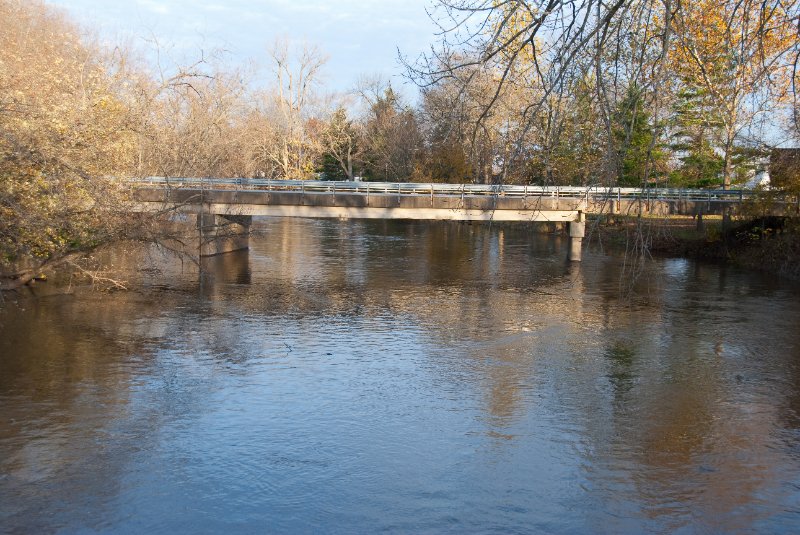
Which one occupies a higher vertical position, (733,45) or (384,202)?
(733,45)

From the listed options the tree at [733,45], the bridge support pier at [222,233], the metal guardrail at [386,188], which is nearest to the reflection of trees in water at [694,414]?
the tree at [733,45]

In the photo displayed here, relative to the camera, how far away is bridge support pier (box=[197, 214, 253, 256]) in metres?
34.8

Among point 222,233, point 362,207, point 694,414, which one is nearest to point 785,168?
point 362,207

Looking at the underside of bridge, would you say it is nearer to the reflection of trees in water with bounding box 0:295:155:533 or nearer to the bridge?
the bridge

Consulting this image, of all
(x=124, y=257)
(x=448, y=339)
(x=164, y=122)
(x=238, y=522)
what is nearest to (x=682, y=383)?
(x=448, y=339)

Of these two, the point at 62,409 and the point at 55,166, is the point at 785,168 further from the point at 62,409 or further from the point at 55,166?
the point at 62,409

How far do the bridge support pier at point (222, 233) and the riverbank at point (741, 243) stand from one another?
56.6 feet

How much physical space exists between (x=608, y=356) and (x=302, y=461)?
937cm

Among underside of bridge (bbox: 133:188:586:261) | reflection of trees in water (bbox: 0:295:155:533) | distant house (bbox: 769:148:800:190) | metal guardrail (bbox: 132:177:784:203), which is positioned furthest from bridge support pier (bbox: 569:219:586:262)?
reflection of trees in water (bbox: 0:295:155:533)

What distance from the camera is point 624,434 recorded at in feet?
42.9

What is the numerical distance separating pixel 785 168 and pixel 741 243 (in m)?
5.62

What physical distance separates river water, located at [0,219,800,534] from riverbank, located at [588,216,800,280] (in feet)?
18.8

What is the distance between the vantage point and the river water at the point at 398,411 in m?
10.3

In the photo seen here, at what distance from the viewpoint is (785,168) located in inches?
1216
